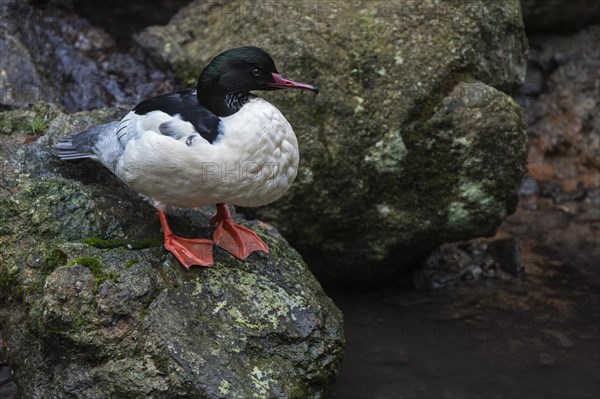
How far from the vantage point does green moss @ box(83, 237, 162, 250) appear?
4.40 metres

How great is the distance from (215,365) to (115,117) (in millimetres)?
2385

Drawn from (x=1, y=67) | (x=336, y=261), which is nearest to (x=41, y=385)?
(x=336, y=261)

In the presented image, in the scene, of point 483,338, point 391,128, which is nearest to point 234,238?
point 391,128

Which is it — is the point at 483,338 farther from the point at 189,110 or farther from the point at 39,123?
the point at 39,123

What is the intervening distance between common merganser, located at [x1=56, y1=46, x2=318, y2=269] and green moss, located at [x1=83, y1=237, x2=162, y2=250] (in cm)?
10

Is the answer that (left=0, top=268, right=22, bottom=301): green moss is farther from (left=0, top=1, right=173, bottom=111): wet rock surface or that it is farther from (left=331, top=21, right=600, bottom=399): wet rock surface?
(left=0, top=1, right=173, bottom=111): wet rock surface

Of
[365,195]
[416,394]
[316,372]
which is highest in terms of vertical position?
[365,195]

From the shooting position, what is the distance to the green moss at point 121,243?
4.40 metres

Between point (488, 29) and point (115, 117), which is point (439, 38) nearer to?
point (488, 29)

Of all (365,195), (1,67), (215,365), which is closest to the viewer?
(215,365)

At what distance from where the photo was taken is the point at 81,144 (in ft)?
16.3

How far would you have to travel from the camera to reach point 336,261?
6293mm

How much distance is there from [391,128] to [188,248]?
216cm

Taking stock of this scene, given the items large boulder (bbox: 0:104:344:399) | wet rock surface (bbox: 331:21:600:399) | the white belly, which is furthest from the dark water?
the white belly
